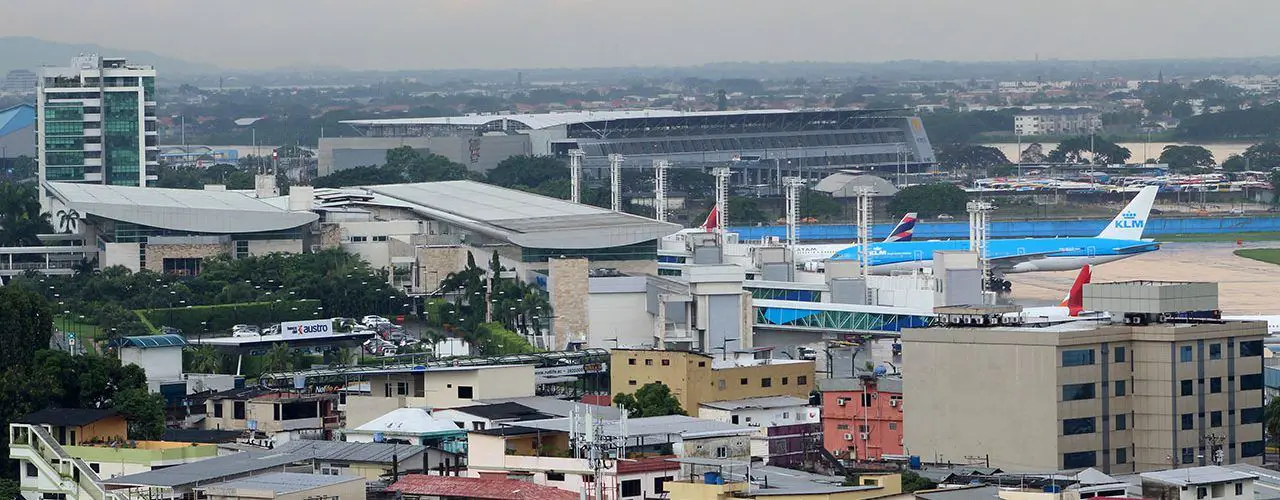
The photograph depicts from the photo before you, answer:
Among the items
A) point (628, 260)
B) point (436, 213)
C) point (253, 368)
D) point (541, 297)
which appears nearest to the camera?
point (253, 368)

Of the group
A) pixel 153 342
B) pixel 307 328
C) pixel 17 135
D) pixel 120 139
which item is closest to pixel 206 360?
pixel 153 342

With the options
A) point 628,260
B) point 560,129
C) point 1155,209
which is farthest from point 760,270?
point 560,129

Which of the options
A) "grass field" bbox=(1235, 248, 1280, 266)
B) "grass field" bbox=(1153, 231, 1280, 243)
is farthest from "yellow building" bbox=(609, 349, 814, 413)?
"grass field" bbox=(1153, 231, 1280, 243)

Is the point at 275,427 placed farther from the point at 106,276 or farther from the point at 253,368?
the point at 106,276

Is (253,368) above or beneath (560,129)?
beneath

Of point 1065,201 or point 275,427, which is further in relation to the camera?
point 1065,201

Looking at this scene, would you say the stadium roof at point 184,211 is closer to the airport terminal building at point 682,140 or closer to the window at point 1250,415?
the window at point 1250,415

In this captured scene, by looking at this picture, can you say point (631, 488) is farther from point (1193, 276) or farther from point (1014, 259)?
point (1193, 276)
